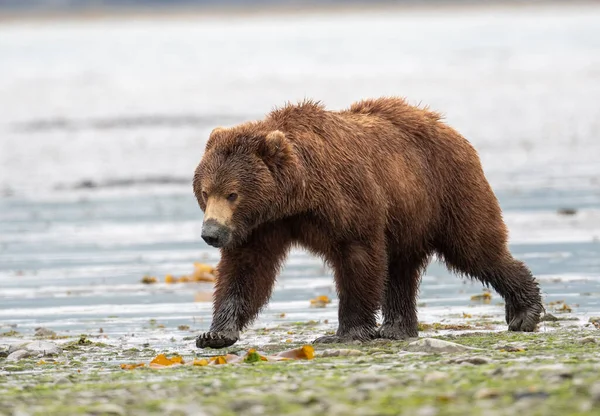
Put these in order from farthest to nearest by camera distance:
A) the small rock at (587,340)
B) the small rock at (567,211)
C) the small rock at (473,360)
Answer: the small rock at (567,211) → the small rock at (587,340) → the small rock at (473,360)

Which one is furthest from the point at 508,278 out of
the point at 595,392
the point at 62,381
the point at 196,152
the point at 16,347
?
the point at 196,152

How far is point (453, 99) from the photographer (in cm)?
3350

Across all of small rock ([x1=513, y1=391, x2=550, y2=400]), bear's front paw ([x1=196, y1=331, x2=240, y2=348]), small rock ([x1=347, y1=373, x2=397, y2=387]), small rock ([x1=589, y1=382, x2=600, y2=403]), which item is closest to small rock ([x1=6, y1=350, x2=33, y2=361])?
bear's front paw ([x1=196, y1=331, x2=240, y2=348])

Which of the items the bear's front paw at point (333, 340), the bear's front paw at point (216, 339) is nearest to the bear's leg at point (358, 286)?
the bear's front paw at point (333, 340)

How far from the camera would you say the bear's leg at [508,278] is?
8.79 meters

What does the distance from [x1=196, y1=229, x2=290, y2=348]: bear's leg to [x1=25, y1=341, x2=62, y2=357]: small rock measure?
2.87ft

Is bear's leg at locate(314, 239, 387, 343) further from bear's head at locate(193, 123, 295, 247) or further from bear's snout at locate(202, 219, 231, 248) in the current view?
bear's snout at locate(202, 219, 231, 248)

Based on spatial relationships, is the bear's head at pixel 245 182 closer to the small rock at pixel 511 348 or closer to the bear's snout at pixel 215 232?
the bear's snout at pixel 215 232

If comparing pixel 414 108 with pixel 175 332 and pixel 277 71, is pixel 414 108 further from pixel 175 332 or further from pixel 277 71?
pixel 277 71

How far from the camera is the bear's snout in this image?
7.67 metres

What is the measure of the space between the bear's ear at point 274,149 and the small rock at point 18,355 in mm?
1853

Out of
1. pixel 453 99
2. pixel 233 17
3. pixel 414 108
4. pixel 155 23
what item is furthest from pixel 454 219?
pixel 233 17

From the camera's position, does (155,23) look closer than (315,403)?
No

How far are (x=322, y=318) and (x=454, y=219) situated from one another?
55.7 inches
